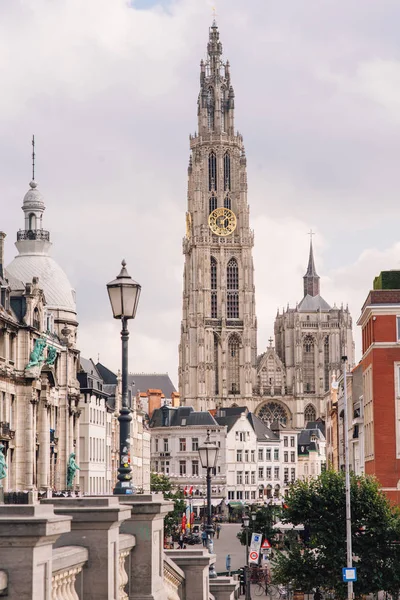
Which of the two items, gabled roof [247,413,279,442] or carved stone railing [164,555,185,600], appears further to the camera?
gabled roof [247,413,279,442]

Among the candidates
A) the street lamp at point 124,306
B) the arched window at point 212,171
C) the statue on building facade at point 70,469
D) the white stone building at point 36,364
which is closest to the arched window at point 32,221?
the white stone building at point 36,364

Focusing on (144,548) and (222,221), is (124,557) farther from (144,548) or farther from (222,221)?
(222,221)

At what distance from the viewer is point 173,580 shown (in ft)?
52.1

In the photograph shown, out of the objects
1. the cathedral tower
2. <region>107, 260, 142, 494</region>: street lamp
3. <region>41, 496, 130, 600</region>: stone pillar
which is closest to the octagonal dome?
<region>107, 260, 142, 494</region>: street lamp

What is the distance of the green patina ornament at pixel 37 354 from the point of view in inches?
2439

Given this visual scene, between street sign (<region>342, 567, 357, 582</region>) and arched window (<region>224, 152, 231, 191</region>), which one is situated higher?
arched window (<region>224, 152, 231, 191</region>)

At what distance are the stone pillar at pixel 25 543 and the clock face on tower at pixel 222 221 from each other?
575 feet

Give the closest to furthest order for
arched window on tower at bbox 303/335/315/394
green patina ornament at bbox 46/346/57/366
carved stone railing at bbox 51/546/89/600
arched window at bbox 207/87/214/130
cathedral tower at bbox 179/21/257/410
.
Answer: carved stone railing at bbox 51/546/89/600 < green patina ornament at bbox 46/346/57/366 < cathedral tower at bbox 179/21/257/410 < arched window on tower at bbox 303/335/315/394 < arched window at bbox 207/87/214/130

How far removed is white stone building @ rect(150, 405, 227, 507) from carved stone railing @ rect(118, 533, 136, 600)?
451ft

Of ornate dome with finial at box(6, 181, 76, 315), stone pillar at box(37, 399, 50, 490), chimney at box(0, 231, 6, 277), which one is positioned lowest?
stone pillar at box(37, 399, 50, 490)

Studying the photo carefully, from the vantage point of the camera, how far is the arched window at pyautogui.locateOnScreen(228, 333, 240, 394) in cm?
18200

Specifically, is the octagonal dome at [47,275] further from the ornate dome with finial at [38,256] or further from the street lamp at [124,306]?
the street lamp at [124,306]

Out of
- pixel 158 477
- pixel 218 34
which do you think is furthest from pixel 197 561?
pixel 218 34

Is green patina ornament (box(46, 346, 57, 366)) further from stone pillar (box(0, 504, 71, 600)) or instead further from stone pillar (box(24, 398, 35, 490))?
stone pillar (box(0, 504, 71, 600))
